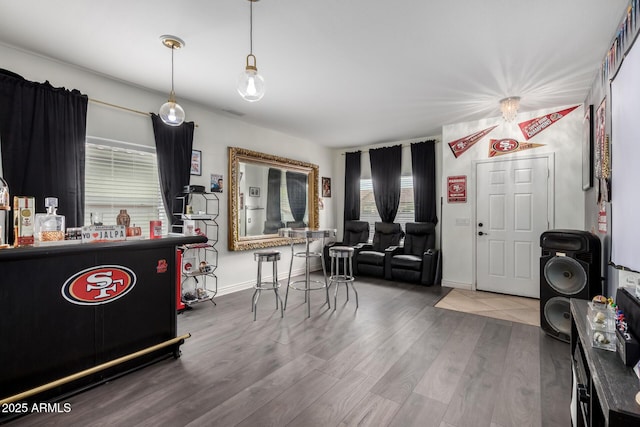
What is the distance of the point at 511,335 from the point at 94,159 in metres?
4.59

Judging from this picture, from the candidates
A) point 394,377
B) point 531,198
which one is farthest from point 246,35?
point 531,198

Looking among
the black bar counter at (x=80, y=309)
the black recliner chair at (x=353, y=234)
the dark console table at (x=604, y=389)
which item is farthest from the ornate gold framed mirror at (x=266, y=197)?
the dark console table at (x=604, y=389)

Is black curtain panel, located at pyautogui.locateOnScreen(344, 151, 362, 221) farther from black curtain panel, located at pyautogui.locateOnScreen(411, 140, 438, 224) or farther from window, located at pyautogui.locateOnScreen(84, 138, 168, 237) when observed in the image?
window, located at pyautogui.locateOnScreen(84, 138, 168, 237)

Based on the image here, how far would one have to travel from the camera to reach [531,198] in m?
4.25

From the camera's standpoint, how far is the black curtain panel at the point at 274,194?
5.10m

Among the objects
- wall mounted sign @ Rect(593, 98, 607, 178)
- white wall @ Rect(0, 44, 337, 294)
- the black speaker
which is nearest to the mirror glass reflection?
white wall @ Rect(0, 44, 337, 294)

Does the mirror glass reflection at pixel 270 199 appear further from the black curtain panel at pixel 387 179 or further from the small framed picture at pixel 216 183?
the black curtain panel at pixel 387 179

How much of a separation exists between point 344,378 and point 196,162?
10.4 ft

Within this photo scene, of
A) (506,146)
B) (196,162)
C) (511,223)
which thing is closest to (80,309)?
(196,162)

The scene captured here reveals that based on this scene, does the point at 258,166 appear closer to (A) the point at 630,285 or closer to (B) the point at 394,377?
(B) the point at 394,377

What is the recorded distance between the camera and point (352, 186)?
6.37 meters

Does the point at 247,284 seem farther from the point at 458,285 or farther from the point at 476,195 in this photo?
the point at 476,195

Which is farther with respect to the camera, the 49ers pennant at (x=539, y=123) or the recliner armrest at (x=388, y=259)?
the recliner armrest at (x=388, y=259)

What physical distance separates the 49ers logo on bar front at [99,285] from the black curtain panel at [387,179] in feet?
14.9
